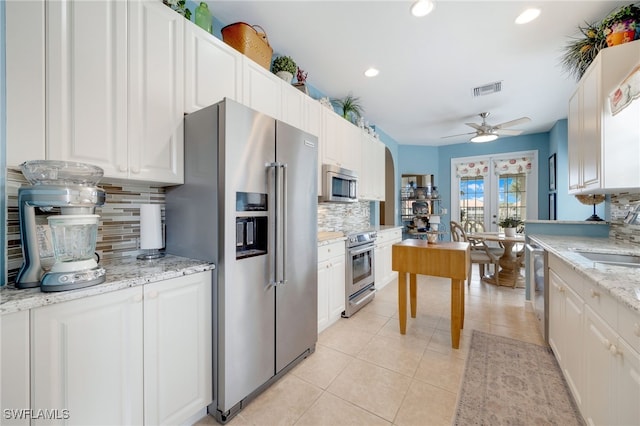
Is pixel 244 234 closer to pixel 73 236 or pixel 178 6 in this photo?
pixel 73 236

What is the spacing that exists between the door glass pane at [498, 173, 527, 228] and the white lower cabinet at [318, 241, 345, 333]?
4.95m

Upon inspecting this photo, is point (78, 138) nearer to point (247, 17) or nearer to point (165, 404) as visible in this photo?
point (165, 404)

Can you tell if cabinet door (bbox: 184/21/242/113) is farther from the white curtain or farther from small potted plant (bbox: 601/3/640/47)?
the white curtain

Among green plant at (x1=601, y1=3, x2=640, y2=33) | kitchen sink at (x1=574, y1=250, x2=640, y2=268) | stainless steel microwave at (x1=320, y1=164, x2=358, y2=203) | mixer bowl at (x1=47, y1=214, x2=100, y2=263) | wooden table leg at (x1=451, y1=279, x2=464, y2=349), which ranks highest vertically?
green plant at (x1=601, y1=3, x2=640, y2=33)

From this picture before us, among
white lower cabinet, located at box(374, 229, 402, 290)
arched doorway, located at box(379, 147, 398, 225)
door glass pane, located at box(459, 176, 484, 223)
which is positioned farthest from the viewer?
door glass pane, located at box(459, 176, 484, 223)

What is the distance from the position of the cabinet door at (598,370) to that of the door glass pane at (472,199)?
17.5ft

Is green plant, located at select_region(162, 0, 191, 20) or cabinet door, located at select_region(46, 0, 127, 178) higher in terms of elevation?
green plant, located at select_region(162, 0, 191, 20)

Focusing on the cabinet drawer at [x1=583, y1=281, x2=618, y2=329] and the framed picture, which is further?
the framed picture

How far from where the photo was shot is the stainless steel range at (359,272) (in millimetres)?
2971

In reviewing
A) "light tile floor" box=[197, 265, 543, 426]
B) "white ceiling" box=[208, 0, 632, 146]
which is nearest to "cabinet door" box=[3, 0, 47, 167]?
"white ceiling" box=[208, 0, 632, 146]

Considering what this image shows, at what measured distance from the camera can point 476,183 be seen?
243 inches

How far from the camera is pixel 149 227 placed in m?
1.63

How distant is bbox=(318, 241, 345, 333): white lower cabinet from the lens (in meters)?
2.57

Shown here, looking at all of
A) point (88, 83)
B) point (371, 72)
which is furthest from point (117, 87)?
point (371, 72)
